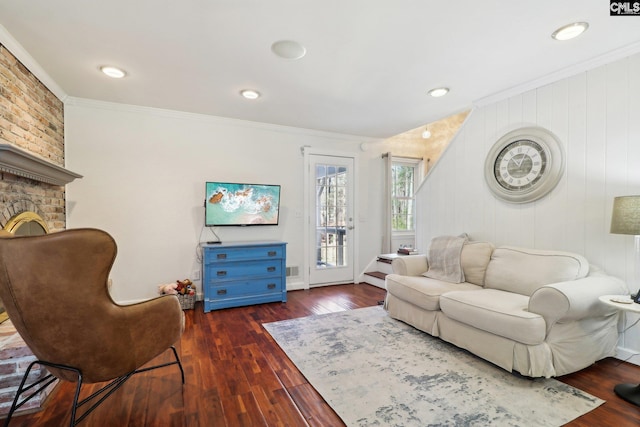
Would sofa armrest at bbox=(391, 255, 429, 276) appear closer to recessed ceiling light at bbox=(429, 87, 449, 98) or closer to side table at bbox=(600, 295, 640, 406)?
side table at bbox=(600, 295, 640, 406)

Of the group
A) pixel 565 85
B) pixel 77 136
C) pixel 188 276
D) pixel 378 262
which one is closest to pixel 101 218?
pixel 77 136

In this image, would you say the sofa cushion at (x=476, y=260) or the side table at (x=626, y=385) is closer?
the side table at (x=626, y=385)

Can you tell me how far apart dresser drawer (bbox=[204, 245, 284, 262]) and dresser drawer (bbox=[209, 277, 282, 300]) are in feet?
0.97

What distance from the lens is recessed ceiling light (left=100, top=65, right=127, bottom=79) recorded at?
8.54ft

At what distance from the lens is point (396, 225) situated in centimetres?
570

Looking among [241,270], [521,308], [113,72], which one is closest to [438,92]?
[521,308]

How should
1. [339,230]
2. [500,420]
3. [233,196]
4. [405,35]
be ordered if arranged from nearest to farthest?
[500,420]
[405,35]
[233,196]
[339,230]

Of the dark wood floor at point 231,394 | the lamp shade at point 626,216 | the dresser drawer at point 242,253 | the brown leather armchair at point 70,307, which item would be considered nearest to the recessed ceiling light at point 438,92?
the lamp shade at point 626,216

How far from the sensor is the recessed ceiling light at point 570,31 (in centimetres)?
201

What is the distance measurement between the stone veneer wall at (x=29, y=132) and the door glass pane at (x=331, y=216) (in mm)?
3120

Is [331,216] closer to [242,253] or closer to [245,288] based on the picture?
[242,253]

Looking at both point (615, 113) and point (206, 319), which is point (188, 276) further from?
point (615, 113)

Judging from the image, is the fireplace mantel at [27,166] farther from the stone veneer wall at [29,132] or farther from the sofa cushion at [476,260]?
the sofa cushion at [476,260]

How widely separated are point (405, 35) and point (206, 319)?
10.8 feet
